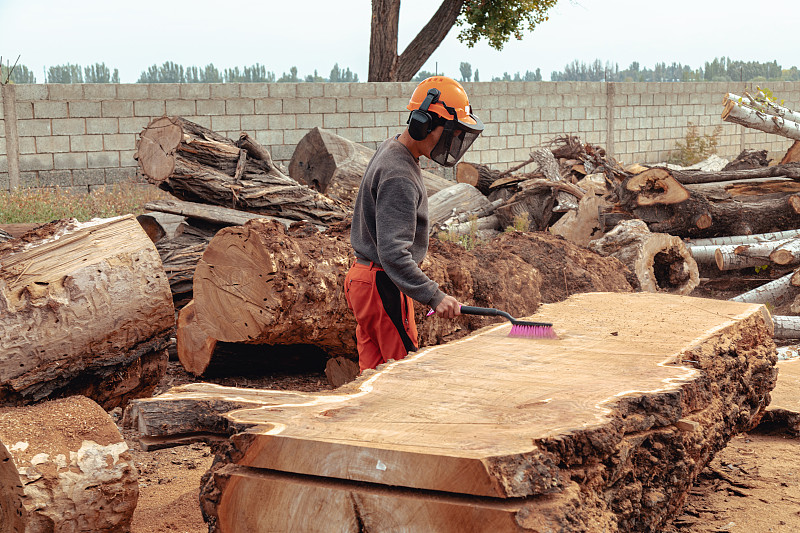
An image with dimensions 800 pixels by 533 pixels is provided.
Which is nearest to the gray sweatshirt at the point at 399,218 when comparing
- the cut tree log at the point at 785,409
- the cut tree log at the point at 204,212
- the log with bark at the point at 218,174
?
the cut tree log at the point at 785,409

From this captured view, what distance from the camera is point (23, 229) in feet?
20.8

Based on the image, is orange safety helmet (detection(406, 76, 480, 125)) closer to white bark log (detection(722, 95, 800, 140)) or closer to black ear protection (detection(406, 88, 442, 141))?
black ear protection (detection(406, 88, 442, 141))

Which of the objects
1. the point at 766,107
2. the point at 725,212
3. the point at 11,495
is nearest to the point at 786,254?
the point at 725,212

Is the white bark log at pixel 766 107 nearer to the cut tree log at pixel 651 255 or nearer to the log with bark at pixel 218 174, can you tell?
the cut tree log at pixel 651 255

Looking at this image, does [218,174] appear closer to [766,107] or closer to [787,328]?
[787,328]

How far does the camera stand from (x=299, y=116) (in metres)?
12.7

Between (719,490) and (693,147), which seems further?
(693,147)

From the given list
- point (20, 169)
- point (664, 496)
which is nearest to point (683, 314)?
point (664, 496)

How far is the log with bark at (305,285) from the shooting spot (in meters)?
4.11

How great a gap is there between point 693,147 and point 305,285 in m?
15.2

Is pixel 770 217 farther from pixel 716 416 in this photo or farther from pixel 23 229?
pixel 23 229

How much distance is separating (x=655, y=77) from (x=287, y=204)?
2222 inches

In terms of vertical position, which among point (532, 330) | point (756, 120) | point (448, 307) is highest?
point (756, 120)

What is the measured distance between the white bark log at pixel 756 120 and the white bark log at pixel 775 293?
4.81 ft
